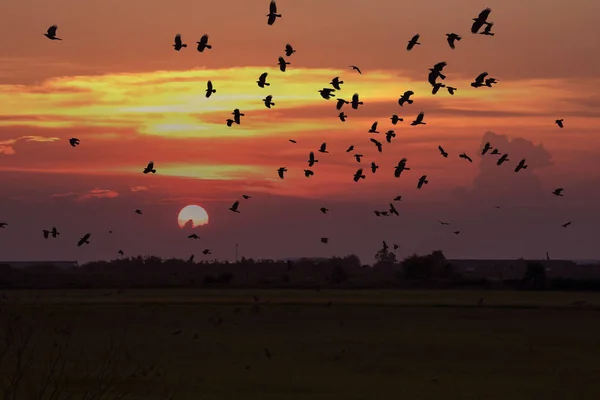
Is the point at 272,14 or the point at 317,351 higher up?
the point at 272,14

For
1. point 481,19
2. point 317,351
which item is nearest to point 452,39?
point 481,19

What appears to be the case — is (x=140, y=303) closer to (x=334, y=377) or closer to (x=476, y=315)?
(x=476, y=315)

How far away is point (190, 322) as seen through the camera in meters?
66.7

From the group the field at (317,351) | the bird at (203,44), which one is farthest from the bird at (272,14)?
the field at (317,351)

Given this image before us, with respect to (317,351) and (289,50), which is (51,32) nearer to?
(289,50)

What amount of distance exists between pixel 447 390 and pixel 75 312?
47.9 m

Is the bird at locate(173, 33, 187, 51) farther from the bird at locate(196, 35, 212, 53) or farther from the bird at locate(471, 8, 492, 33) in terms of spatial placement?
the bird at locate(471, 8, 492, 33)

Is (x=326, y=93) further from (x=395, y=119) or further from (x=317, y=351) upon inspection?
(x=317, y=351)

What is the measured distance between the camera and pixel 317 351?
47594 millimetres

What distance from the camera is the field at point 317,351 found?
110ft

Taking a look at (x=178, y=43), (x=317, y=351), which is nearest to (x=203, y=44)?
(x=178, y=43)

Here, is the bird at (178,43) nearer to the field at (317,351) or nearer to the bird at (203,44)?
the bird at (203,44)

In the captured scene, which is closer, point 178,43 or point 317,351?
point 178,43

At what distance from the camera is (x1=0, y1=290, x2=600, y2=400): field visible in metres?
33.6
